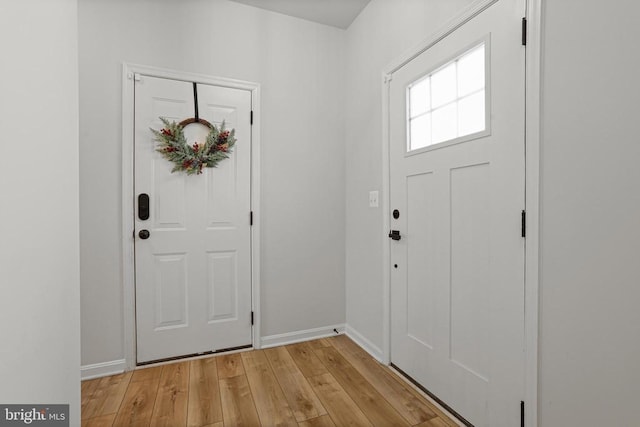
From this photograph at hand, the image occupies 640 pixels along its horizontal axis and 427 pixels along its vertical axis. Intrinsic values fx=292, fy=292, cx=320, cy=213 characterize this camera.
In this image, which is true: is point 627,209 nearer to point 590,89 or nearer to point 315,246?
point 590,89

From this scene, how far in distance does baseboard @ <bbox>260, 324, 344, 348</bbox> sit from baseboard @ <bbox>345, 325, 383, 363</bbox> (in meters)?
0.11

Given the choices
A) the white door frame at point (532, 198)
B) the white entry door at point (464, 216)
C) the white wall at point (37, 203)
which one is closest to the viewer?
the white wall at point (37, 203)

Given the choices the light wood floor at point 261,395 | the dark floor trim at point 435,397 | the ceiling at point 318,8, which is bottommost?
the light wood floor at point 261,395

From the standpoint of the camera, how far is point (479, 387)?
4.77 ft

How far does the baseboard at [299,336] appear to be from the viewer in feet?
8.00

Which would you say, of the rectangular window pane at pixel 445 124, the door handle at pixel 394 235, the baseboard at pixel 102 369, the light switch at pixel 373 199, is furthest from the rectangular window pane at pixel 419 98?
the baseboard at pixel 102 369

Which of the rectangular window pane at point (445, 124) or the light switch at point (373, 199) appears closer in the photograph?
the rectangular window pane at point (445, 124)

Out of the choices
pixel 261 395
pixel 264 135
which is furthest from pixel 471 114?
pixel 261 395

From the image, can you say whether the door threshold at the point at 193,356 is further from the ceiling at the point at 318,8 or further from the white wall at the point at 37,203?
the ceiling at the point at 318,8

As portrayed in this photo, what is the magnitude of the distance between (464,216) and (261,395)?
1.58 m

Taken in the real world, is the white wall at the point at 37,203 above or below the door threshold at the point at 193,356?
above

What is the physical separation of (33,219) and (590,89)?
65.1 inches

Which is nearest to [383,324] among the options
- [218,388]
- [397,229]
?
[397,229]

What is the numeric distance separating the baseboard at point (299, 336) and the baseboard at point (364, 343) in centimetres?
11
